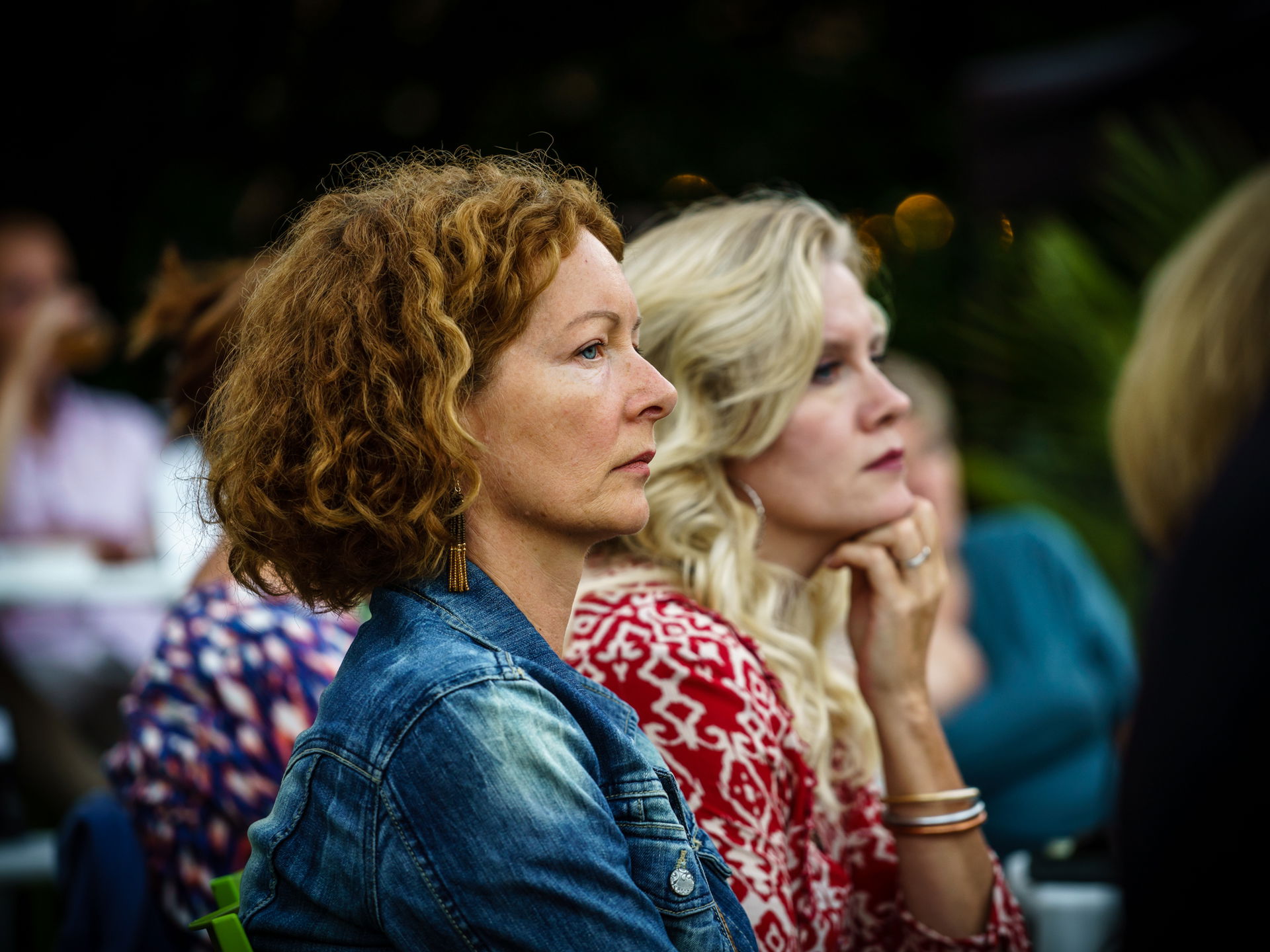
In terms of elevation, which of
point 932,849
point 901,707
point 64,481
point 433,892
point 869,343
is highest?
point 869,343

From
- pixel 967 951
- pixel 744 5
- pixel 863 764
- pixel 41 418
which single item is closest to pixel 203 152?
pixel 41 418

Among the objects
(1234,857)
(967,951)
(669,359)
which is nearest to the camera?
(1234,857)

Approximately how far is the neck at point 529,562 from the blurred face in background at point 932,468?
2596 millimetres

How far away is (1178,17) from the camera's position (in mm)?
4645

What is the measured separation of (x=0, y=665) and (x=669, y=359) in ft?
8.65

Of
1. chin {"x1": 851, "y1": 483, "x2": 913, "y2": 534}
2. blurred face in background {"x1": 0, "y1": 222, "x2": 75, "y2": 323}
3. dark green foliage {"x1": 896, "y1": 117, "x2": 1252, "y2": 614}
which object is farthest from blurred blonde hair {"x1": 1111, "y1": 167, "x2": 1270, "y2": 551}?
blurred face in background {"x1": 0, "y1": 222, "x2": 75, "y2": 323}

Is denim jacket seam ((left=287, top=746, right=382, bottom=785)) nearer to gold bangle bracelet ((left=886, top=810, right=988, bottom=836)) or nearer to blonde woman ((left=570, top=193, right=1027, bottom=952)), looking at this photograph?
blonde woman ((left=570, top=193, right=1027, bottom=952))

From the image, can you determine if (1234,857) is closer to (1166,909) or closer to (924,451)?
(1166,909)

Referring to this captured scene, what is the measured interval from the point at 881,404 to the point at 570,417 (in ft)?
2.65

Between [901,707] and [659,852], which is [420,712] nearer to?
[659,852]

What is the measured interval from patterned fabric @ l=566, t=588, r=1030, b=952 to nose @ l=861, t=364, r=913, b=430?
1.44 ft

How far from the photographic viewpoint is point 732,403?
200 centimetres

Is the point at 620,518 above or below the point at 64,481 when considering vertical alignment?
above

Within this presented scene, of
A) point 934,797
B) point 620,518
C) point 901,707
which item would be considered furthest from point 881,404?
point 620,518
